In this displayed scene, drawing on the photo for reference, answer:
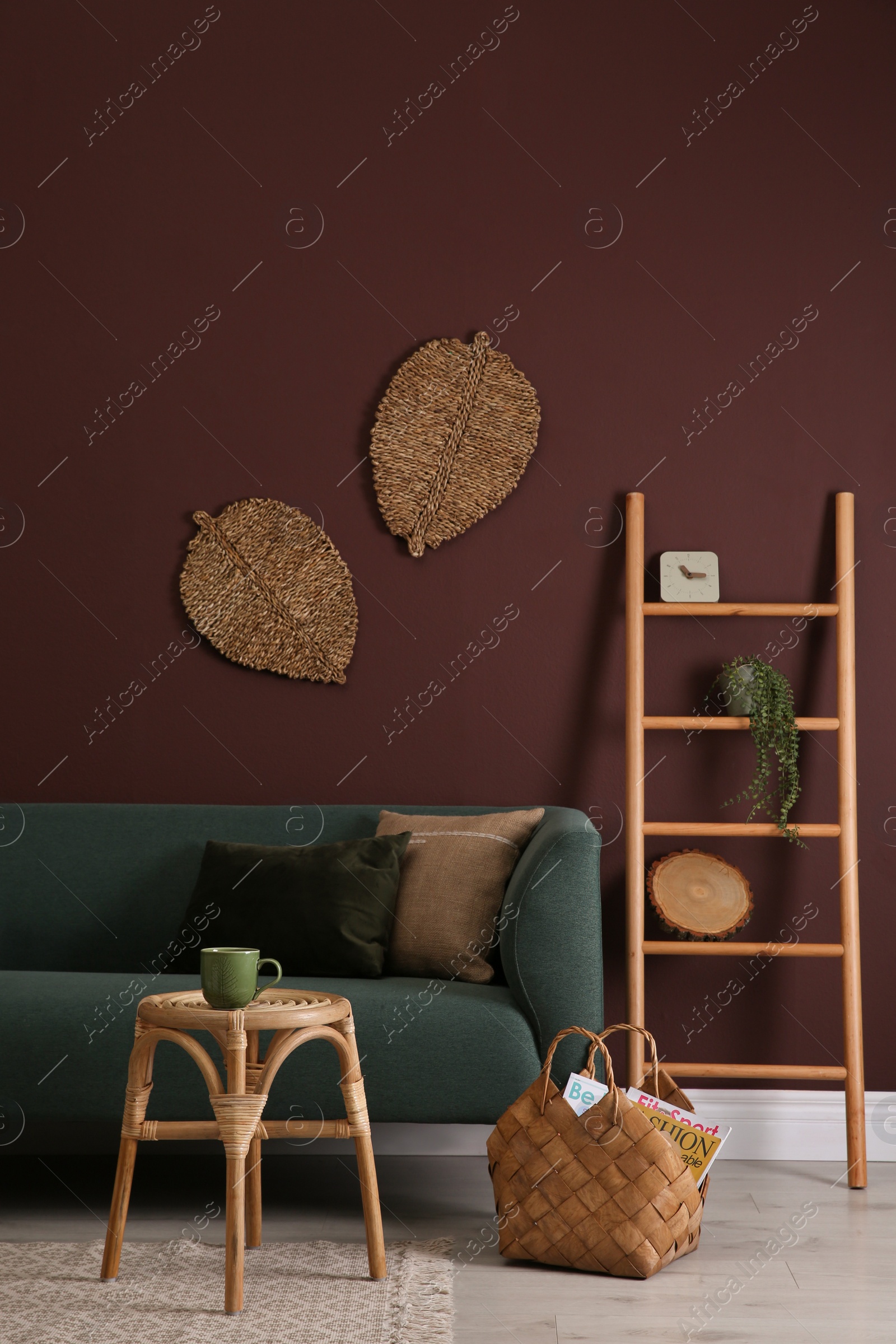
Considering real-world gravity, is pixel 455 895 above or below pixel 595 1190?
above

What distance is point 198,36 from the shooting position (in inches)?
126

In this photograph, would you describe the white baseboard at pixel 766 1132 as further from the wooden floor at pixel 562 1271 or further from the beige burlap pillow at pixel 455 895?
the beige burlap pillow at pixel 455 895

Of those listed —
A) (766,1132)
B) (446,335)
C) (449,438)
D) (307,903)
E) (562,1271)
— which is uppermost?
(446,335)

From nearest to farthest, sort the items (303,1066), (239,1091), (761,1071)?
(239,1091) < (303,1066) < (761,1071)

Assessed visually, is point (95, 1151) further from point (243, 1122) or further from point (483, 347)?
point (483, 347)

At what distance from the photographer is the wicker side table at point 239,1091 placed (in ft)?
5.92

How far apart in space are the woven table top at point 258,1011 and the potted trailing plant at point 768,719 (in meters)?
1.35

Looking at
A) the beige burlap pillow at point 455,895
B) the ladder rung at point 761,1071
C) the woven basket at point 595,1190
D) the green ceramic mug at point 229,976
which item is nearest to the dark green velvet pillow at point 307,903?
the beige burlap pillow at point 455,895

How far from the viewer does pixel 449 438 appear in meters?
3.12

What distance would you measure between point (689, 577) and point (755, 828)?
0.66 meters

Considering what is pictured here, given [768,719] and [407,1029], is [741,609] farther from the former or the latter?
[407,1029]

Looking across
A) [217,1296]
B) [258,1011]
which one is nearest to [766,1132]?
[217,1296]

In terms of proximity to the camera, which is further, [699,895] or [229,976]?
[699,895]

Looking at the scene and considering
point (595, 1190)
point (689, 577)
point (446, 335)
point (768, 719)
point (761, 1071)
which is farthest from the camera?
point (446, 335)
